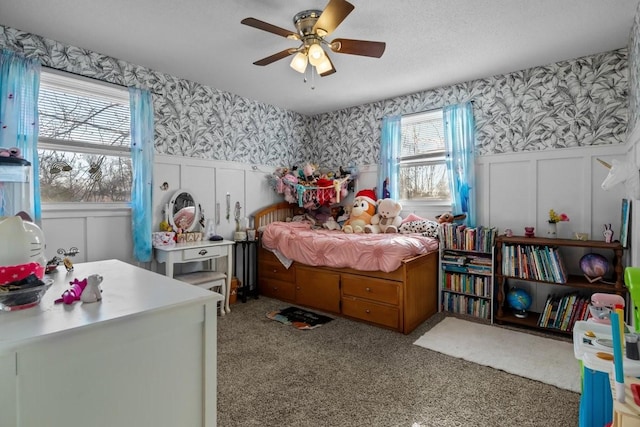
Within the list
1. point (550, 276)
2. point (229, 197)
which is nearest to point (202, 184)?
point (229, 197)

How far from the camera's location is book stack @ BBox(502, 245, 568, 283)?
2875mm

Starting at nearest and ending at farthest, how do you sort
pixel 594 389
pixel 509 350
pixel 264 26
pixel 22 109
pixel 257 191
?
pixel 594 389 < pixel 264 26 < pixel 22 109 < pixel 509 350 < pixel 257 191

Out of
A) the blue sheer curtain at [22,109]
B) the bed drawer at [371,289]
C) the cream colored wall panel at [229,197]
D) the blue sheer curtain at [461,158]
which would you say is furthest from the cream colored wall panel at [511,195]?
the blue sheer curtain at [22,109]

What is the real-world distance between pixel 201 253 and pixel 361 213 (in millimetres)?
1899

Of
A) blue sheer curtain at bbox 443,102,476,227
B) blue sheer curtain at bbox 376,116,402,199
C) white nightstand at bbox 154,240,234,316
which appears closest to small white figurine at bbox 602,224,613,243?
blue sheer curtain at bbox 443,102,476,227

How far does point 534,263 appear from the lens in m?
2.97

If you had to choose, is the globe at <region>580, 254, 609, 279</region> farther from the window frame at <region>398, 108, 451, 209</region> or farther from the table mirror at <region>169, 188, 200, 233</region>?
the table mirror at <region>169, 188, 200, 233</region>

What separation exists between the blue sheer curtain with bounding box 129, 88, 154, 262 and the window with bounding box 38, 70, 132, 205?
98mm

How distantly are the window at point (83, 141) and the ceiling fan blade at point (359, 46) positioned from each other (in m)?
2.15

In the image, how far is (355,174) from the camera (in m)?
4.48

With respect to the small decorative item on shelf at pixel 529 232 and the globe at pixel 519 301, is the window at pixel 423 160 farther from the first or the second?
the globe at pixel 519 301

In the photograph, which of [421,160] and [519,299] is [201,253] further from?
[519,299]

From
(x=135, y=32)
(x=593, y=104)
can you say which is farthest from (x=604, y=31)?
(x=135, y=32)

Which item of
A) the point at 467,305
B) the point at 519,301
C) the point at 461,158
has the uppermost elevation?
the point at 461,158
